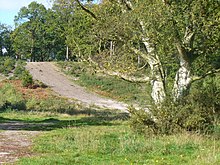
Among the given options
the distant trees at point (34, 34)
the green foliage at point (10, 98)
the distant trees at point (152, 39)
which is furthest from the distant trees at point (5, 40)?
the distant trees at point (152, 39)

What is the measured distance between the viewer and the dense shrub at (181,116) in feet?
54.1

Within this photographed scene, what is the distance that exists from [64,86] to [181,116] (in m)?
39.9

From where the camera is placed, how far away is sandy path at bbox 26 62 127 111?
4581 centimetres

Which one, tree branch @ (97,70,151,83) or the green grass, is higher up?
tree branch @ (97,70,151,83)

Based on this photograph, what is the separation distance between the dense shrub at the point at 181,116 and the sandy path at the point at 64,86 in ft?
76.3

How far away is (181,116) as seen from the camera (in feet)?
54.0

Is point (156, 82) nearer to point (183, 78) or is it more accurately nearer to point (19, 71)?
point (183, 78)

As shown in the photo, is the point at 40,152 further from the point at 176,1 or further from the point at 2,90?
the point at 2,90

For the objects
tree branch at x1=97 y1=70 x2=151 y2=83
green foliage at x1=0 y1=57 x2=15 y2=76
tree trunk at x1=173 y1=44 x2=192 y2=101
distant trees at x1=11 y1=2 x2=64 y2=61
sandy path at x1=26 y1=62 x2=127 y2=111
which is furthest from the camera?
distant trees at x1=11 y1=2 x2=64 y2=61

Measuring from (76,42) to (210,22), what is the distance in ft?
24.0

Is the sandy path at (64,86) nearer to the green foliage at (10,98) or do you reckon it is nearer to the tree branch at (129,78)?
the green foliage at (10,98)

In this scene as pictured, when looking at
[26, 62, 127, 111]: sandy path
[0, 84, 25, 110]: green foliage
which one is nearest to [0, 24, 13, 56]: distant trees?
[26, 62, 127, 111]: sandy path

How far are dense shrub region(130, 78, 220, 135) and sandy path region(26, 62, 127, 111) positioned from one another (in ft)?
76.3

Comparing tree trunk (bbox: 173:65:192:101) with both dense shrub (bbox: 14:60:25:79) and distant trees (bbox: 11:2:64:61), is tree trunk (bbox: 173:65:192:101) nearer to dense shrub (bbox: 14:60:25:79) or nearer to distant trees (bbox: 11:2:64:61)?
dense shrub (bbox: 14:60:25:79)
